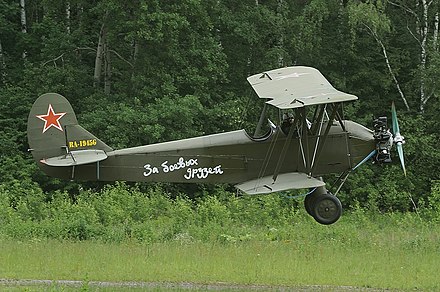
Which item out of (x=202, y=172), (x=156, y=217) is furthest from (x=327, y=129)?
(x=156, y=217)

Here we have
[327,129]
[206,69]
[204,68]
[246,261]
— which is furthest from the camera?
[204,68]

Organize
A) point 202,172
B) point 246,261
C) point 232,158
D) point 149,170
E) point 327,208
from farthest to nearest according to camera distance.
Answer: point 246,261 < point 149,170 < point 202,172 < point 232,158 < point 327,208

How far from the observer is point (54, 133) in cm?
1783

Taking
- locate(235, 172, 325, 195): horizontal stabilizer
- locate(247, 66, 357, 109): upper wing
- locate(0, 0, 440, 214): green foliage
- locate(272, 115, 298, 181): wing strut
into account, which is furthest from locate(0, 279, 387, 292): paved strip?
locate(0, 0, 440, 214): green foliage

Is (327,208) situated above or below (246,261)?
above

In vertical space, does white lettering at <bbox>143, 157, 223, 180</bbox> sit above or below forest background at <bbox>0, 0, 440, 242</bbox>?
above

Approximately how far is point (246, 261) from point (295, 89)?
4.14m

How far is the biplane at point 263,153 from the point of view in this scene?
16.6 m

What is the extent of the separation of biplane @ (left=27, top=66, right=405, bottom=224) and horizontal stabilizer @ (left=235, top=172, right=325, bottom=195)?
19 mm

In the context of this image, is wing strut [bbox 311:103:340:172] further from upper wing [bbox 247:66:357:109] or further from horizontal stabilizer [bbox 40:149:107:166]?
horizontal stabilizer [bbox 40:149:107:166]

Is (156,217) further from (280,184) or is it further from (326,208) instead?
(280,184)

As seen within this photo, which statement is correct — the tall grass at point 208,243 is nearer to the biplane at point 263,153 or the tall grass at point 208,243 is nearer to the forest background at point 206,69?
the biplane at point 263,153

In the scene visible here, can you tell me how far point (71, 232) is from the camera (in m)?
22.7

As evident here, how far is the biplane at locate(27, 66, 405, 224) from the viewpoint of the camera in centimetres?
1659
